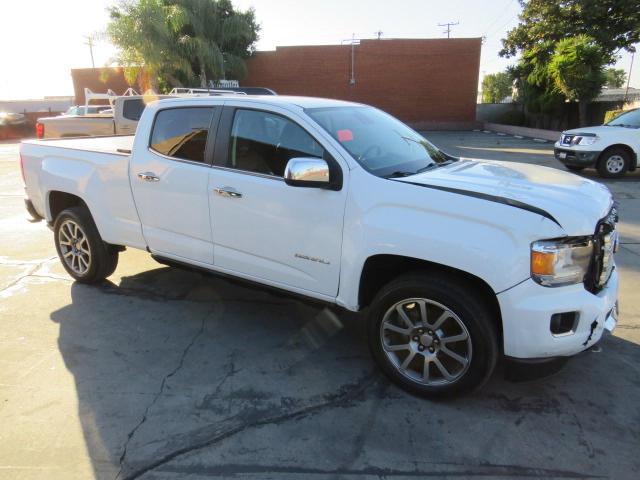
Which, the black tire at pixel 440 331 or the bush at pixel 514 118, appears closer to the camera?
the black tire at pixel 440 331

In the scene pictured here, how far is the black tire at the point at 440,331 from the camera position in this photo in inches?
111

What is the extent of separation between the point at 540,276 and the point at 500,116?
31.9 metres

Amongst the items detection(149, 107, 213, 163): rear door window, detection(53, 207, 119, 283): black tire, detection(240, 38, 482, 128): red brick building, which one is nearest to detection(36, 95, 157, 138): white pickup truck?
detection(53, 207, 119, 283): black tire

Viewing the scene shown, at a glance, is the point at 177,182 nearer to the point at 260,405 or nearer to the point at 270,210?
the point at 270,210

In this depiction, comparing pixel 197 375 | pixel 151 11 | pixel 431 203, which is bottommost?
pixel 197 375

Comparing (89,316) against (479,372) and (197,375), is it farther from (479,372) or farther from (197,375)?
(479,372)

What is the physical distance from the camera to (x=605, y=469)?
255 cm

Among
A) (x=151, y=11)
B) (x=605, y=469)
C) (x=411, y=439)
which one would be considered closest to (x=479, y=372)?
(x=411, y=439)

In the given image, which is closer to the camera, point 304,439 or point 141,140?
point 304,439

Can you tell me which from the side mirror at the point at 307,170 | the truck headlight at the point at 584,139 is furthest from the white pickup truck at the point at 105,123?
the truck headlight at the point at 584,139

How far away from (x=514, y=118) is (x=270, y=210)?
95.9 ft

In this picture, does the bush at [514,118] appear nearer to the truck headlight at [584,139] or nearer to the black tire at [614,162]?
Answer: the truck headlight at [584,139]

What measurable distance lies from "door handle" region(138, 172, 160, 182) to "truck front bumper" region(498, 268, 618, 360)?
290 centimetres

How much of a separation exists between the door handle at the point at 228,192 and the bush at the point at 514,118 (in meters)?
28.7
